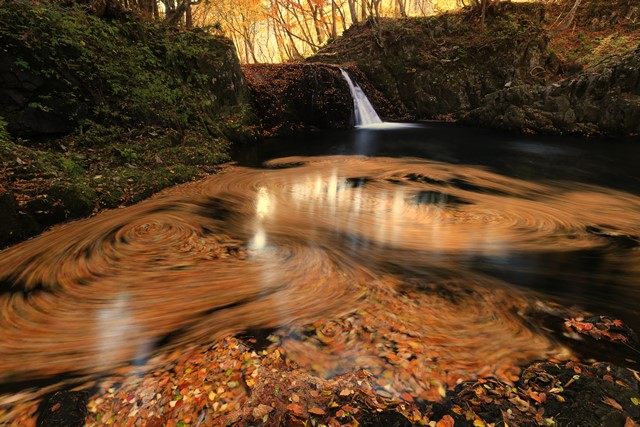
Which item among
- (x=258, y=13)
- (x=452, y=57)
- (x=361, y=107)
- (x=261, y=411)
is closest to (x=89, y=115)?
(x=261, y=411)

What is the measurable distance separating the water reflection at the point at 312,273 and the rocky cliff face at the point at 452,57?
46.2 ft

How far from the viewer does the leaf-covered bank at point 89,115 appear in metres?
6.09

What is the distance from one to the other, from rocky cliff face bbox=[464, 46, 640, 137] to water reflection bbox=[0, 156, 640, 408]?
9.52m

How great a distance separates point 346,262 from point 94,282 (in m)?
3.18

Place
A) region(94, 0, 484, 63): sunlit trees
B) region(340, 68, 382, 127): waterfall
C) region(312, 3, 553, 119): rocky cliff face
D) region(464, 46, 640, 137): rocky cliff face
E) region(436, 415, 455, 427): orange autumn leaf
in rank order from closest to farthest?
region(436, 415, 455, 427): orange autumn leaf, region(94, 0, 484, 63): sunlit trees, region(464, 46, 640, 137): rocky cliff face, region(340, 68, 382, 127): waterfall, region(312, 3, 553, 119): rocky cliff face

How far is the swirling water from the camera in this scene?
10.4 ft

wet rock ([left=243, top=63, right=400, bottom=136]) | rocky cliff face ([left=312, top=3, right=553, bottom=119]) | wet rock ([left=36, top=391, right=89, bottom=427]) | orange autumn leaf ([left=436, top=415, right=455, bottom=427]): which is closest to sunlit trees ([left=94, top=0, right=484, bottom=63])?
rocky cliff face ([left=312, top=3, right=553, bottom=119])

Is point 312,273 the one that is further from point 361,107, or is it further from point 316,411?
point 361,107

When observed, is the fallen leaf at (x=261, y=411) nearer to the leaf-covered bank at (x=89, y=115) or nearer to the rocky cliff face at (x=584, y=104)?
the leaf-covered bank at (x=89, y=115)

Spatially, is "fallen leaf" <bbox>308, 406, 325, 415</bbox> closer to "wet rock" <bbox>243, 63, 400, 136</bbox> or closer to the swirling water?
the swirling water

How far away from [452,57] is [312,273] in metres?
20.3

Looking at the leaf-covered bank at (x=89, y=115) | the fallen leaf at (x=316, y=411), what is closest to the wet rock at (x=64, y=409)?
the fallen leaf at (x=316, y=411)

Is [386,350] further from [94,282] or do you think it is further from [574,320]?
[94,282]

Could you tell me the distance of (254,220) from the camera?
6.37 metres
